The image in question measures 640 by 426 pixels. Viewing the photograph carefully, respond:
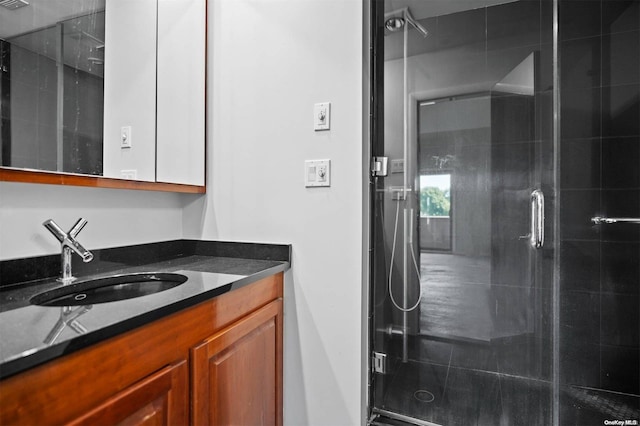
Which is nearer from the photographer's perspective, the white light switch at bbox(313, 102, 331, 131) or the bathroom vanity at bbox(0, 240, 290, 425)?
the bathroom vanity at bbox(0, 240, 290, 425)

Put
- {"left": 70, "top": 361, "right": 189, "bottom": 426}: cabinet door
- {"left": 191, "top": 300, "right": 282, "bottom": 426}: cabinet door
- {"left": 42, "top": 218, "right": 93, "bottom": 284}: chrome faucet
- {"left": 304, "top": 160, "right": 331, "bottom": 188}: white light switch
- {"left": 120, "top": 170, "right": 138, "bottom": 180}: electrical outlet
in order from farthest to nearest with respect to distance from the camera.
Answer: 1. {"left": 304, "top": 160, "right": 331, "bottom": 188}: white light switch
2. {"left": 120, "top": 170, "right": 138, "bottom": 180}: electrical outlet
3. {"left": 42, "top": 218, "right": 93, "bottom": 284}: chrome faucet
4. {"left": 191, "top": 300, "right": 282, "bottom": 426}: cabinet door
5. {"left": 70, "top": 361, "right": 189, "bottom": 426}: cabinet door

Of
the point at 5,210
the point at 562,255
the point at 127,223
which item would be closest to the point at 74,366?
the point at 5,210

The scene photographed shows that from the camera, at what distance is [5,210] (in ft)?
3.79

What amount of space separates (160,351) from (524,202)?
1.36 m

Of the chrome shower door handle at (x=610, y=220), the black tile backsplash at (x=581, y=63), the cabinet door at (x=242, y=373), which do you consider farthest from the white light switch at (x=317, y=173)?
the chrome shower door handle at (x=610, y=220)

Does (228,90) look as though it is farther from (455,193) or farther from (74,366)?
(74,366)

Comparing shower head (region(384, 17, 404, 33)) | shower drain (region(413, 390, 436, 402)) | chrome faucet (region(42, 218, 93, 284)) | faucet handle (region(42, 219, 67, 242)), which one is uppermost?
shower head (region(384, 17, 404, 33))

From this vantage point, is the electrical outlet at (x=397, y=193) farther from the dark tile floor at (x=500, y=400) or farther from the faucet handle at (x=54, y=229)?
the faucet handle at (x=54, y=229)

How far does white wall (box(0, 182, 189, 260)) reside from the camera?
1173 mm

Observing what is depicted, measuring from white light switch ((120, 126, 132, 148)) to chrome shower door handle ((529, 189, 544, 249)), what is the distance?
5.26 feet

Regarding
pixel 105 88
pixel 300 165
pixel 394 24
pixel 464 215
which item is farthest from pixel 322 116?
pixel 105 88

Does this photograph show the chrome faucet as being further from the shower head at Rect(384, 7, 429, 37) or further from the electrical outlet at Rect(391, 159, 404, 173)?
the shower head at Rect(384, 7, 429, 37)

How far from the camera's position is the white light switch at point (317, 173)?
1.55 metres

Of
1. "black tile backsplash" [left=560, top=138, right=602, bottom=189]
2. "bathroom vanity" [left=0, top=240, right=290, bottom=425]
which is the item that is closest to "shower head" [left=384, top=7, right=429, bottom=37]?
"black tile backsplash" [left=560, top=138, right=602, bottom=189]
